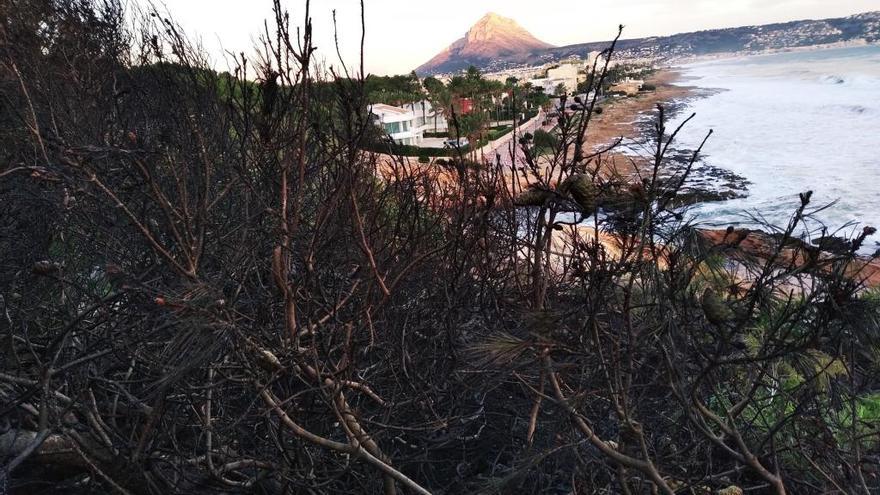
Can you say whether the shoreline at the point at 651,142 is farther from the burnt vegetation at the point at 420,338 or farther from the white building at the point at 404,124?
the white building at the point at 404,124

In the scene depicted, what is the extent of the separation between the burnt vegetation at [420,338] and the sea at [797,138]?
44 cm

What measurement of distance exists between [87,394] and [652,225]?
3694 mm

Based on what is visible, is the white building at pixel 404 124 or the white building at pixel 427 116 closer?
the white building at pixel 404 124

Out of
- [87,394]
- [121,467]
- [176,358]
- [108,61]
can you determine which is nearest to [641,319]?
[176,358]

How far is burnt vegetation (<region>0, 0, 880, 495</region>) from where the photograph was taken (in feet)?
7.76

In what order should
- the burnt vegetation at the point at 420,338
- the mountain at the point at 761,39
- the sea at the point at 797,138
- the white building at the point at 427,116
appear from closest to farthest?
the burnt vegetation at the point at 420,338 < the sea at the point at 797,138 < the white building at the point at 427,116 < the mountain at the point at 761,39

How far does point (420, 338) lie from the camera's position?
4816mm

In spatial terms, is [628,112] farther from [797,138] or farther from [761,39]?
[761,39]

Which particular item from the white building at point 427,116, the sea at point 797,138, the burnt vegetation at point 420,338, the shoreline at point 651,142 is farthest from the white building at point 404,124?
the burnt vegetation at point 420,338

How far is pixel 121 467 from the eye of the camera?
3.64 metres

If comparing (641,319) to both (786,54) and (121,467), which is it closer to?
(121,467)

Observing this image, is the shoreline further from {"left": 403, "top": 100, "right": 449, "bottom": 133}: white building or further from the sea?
{"left": 403, "top": 100, "right": 449, "bottom": 133}: white building

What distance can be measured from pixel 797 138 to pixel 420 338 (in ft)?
156

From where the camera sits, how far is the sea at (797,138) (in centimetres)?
2836
